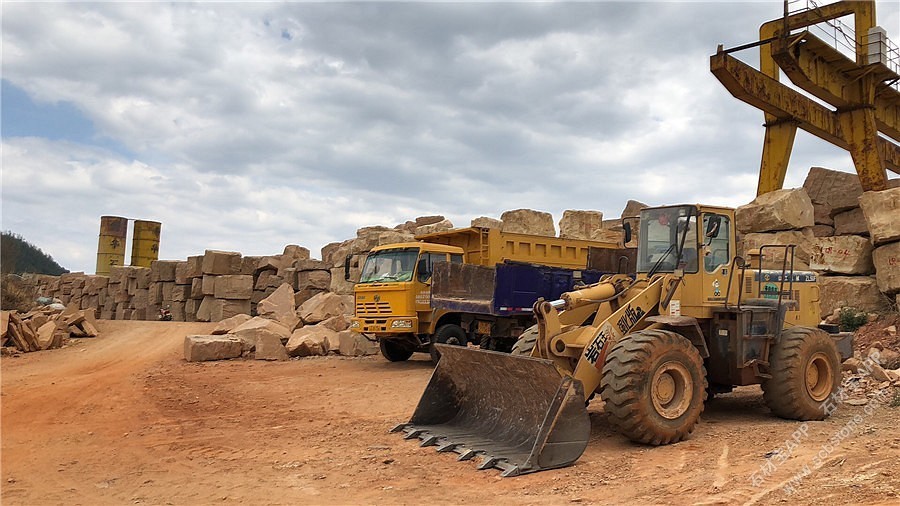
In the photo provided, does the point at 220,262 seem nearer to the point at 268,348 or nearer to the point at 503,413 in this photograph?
the point at 268,348

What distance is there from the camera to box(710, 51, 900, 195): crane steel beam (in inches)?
579

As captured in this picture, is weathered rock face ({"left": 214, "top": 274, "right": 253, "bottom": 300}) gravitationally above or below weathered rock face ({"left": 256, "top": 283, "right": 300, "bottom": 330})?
above

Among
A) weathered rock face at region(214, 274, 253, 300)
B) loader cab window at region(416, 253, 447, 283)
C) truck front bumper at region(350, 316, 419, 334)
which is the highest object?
loader cab window at region(416, 253, 447, 283)

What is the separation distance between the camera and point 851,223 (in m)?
15.1

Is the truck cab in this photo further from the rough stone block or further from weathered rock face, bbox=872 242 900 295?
the rough stone block

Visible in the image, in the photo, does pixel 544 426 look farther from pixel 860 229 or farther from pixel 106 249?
pixel 106 249

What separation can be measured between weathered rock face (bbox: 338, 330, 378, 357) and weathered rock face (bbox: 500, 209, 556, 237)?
192 inches

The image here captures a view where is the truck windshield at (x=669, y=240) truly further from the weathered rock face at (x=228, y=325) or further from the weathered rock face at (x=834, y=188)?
the weathered rock face at (x=228, y=325)

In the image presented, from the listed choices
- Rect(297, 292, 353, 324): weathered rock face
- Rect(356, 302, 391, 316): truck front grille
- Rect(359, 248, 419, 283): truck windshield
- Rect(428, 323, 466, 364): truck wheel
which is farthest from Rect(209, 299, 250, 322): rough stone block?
Rect(428, 323, 466, 364): truck wheel

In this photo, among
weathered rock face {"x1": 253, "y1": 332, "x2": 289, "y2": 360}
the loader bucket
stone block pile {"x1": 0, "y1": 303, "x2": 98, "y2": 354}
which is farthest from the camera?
stone block pile {"x1": 0, "y1": 303, "x2": 98, "y2": 354}

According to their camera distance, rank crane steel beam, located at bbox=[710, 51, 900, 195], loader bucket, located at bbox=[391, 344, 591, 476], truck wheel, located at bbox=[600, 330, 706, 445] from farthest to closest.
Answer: crane steel beam, located at bbox=[710, 51, 900, 195] → truck wheel, located at bbox=[600, 330, 706, 445] → loader bucket, located at bbox=[391, 344, 591, 476]

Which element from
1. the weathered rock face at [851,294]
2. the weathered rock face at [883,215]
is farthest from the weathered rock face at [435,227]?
the weathered rock face at [883,215]

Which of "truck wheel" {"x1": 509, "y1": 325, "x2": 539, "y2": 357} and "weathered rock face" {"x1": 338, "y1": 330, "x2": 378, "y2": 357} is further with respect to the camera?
"weathered rock face" {"x1": 338, "y1": 330, "x2": 378, "y2": 357}

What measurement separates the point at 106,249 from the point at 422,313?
25.6m
